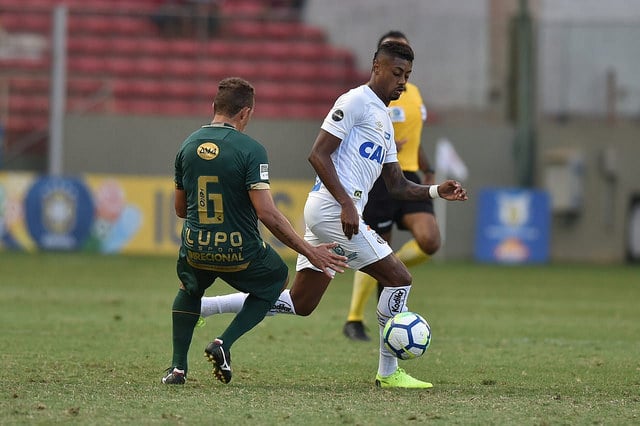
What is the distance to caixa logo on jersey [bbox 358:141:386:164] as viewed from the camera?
771cm

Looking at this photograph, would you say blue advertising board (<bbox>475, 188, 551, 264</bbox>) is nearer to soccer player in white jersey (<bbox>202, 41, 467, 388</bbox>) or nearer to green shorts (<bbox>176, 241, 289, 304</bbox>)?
soccer player in white jersey (<bbox>202, 41, 467, 388</bbox>)

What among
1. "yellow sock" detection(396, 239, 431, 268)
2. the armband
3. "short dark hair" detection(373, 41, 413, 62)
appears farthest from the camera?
"yellow sock" detection(396, 239, 431, 268)

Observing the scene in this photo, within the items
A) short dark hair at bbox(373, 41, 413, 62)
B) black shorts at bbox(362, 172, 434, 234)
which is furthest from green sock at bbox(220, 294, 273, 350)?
black shorts at bbox(362, 172, 434, 234)

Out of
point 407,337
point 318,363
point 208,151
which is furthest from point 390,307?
point 208,151

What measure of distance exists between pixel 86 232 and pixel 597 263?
10.0 metres

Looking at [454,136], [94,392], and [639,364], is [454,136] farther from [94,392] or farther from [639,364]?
[94,392]

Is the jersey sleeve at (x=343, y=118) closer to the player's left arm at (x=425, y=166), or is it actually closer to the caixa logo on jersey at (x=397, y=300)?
the caixa logo on jersey at (x=397, y=300)

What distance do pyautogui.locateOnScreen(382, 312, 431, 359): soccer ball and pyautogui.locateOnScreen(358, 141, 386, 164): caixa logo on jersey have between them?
1.06 meters

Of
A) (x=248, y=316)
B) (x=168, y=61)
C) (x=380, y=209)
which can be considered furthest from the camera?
(x=168, y=61)

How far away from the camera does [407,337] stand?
7430 mm

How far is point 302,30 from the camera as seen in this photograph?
24922mm

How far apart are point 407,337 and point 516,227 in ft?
51.7

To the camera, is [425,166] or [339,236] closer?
[339,236]

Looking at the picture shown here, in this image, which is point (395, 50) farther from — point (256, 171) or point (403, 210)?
point (403, 210)
